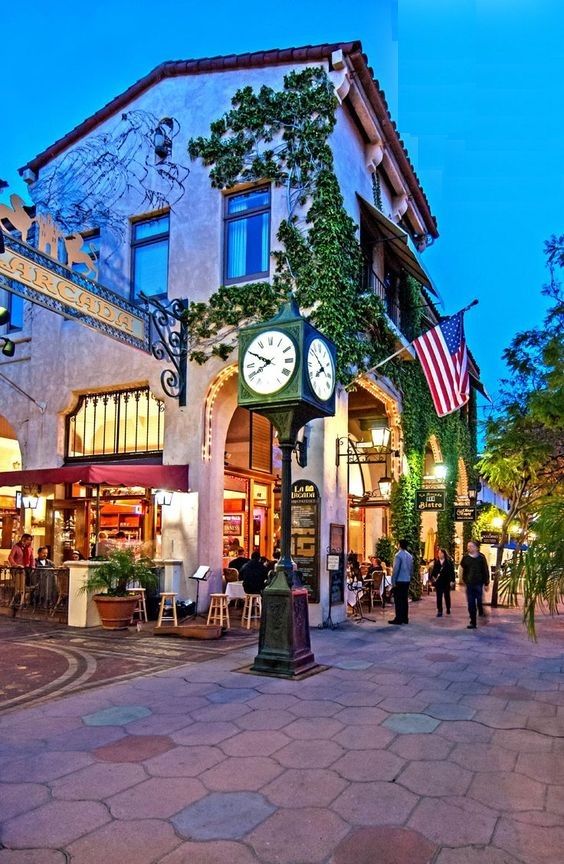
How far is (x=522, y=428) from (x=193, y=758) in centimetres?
1255

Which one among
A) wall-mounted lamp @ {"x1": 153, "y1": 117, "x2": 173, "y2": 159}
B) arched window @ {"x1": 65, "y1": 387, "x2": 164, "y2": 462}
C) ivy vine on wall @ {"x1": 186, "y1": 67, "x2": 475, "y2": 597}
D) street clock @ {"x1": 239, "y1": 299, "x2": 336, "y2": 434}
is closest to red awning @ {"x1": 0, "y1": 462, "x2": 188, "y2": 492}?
arched window @ {"x1": 65, "y1": 387, "x2": 164, "y2": 462}

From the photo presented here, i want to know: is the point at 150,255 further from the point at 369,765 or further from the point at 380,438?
the point at 369,765

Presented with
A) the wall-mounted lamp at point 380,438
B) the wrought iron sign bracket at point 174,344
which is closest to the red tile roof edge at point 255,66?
the wrought iron sign bracket at point 174,344

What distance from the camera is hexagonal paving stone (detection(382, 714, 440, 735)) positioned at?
557cm

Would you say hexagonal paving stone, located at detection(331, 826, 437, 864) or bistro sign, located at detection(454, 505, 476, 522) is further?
bistro sign, located at detection(454, 505, 476, 522)

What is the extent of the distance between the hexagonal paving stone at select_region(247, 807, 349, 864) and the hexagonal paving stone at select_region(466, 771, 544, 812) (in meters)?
1.04

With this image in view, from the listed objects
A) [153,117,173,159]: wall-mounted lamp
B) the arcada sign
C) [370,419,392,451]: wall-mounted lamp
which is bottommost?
[370,419,392,451]: wall-mounted lamp

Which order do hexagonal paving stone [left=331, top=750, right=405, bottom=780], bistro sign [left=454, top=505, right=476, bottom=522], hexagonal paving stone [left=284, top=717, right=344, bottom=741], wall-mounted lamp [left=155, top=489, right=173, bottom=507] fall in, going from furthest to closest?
bistro sign [left=454, top=505, right=476, bottom=522], wall-mounted lamp [left=155, top=489, right=173, bottom=507], hexagonal paving stone [left=284, top=717, right=344, bottom=741], hexagonal paving stone [left=331, top=750, right=405, bottom=780]

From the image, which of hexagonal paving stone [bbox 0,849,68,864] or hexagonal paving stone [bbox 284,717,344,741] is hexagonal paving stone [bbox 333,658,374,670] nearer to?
hexagonal paving stone [bbox 284,717,344,741]

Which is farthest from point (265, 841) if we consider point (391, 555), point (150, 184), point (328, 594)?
point (150, 184)

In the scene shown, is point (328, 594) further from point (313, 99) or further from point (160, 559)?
point (313, 99)

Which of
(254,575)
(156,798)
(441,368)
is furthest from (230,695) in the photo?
(441,368)

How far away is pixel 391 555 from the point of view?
1609 cm

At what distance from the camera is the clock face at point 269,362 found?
7.91m
